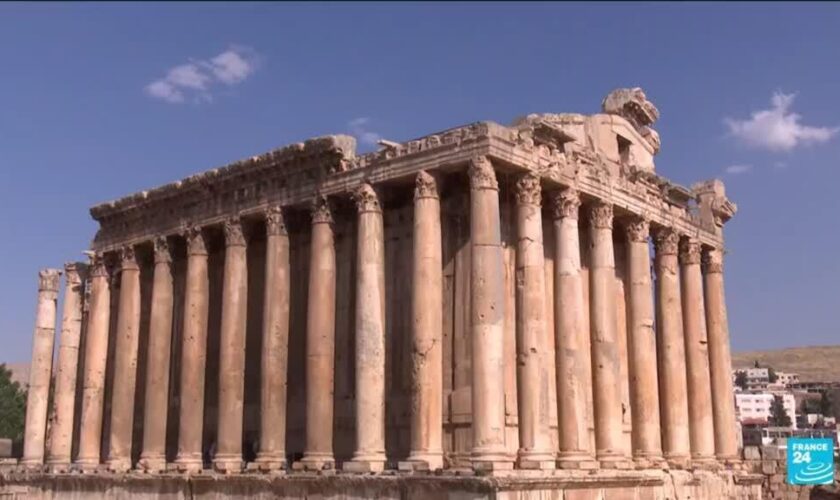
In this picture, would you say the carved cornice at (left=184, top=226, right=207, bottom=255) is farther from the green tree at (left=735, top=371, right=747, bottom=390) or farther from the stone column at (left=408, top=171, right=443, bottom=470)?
the green tree at (left=735, top=371, right=747, bottom=390)

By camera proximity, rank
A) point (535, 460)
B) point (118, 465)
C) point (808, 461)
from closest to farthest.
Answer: point (535, 460), point (118, 465), point (808, 461)

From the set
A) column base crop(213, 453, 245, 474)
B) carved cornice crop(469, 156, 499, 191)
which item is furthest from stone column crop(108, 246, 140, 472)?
carved cornice crop(469, 156, 499, 191)

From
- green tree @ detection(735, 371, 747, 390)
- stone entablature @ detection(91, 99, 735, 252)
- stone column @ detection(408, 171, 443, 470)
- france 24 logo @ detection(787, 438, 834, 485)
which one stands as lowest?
france 24 logo @ detection(787, 438, 834, 485)

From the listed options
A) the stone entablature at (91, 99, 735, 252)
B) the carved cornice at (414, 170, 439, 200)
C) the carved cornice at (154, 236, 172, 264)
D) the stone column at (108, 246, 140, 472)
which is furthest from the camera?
the carved cornice at (154, 236, 172, 264)

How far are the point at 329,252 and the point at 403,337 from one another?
286cm

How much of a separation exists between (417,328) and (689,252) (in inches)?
450

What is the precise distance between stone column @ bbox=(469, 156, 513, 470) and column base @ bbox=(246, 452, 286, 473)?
6386 millimetres

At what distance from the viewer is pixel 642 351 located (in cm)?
2570

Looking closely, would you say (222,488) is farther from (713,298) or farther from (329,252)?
(713,298)

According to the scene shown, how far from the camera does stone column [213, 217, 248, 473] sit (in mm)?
25312

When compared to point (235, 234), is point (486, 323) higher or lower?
lower

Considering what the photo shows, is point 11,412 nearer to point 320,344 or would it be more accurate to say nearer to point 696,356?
point 320,344

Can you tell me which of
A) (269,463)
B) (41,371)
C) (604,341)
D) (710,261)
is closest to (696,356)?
(710,261)

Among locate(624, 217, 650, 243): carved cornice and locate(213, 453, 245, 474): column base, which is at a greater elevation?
locate(624, 217, 650, 243): carved cornice
